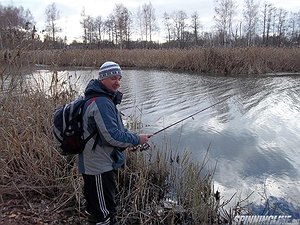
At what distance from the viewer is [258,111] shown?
8.30 metres

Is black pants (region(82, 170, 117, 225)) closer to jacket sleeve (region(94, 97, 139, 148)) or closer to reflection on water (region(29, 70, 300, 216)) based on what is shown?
jacket sleeve (region(94, 97, 139, 148))

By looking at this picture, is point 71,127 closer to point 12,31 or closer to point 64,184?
point 64,184

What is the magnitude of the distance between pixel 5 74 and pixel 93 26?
52320mm

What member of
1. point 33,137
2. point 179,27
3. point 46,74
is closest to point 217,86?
point 46,74

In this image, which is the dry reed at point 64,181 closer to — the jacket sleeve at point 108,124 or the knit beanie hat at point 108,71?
the jacket sleeve at point 108,124

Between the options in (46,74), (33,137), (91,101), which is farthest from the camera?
(46,74)

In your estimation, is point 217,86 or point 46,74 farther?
point 217,86

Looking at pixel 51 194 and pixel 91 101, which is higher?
pixel 91 101

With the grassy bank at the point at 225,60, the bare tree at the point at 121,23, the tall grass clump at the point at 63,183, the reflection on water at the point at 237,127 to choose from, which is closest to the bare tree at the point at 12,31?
the tall grass clump at the point at 63,183

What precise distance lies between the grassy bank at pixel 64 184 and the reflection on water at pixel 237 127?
2.66 feet

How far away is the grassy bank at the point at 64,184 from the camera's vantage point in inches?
134

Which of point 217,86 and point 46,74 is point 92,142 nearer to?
point 46,74

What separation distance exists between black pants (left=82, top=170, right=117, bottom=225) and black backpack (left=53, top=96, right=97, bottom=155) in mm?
276

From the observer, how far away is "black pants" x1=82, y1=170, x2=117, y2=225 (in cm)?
279
